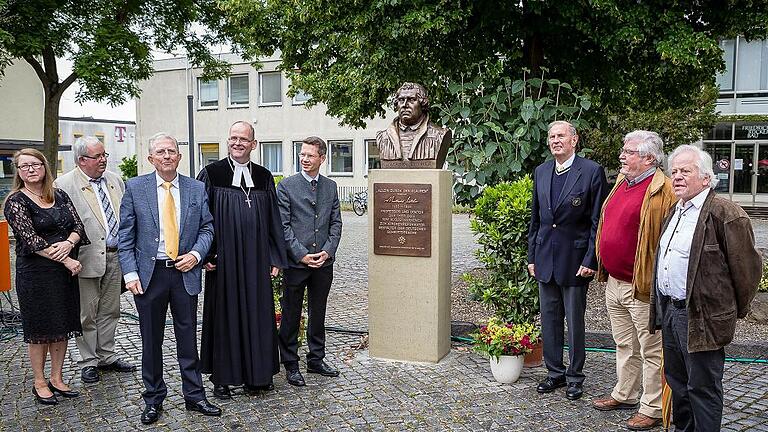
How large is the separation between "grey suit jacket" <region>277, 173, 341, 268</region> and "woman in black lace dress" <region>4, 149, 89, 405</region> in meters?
1.65

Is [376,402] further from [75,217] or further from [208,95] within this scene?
[208,95]

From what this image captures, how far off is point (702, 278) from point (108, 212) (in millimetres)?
4702

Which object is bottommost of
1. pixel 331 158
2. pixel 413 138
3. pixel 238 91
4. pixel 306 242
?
pixel 306 242

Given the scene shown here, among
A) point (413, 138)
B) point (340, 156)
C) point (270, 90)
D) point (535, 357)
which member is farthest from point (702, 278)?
point (270, 90)

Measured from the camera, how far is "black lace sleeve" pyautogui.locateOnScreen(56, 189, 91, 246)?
5.37 meters

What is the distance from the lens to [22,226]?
199 inches

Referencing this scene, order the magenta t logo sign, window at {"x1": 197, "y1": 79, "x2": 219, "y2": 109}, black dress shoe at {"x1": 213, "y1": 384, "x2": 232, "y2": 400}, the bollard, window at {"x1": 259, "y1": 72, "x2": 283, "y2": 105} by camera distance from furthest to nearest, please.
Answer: the magenta t logo sign → window at {"x1": 197, "y1": 79, "x2": 219, "y2": 109} → window at {"x1": 259, "y1": 72, "x2": 283, "y2": 105} → the bollard → black dress shoe at {"x1": 213, "y1": 384, "x2": 232, "y2": 400}

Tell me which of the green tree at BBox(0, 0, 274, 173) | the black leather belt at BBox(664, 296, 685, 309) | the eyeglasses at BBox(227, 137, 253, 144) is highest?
the green tree at BBox(0, 0, 274, 173)

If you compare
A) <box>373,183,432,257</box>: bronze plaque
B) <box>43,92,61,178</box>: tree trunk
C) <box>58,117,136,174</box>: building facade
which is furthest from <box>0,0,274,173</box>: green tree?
<box>58,117,136,174</box>: building facade

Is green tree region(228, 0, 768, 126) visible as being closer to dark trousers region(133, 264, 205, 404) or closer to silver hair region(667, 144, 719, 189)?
silver hair region(667, 144, 719, 189)

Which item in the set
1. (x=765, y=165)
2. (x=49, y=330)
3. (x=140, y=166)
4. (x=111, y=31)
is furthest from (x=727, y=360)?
(x=140, y=166)

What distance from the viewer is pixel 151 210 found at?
4.85 metres

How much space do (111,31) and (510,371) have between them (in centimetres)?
1176

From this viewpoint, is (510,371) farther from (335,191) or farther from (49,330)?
(49,330)
